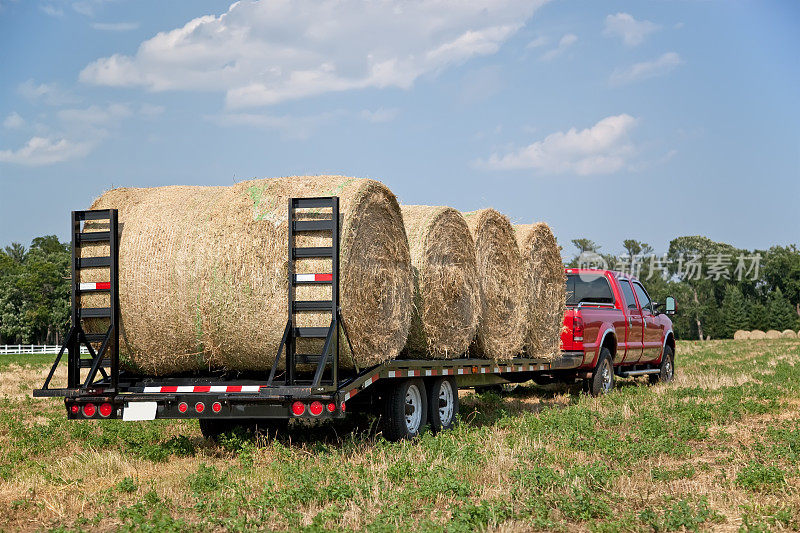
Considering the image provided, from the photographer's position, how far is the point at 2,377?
2270 cm

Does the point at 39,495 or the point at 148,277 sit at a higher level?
the point at 148,277

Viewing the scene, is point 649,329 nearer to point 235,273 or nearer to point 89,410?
point 235,273

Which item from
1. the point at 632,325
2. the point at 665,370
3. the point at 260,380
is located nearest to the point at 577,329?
the point at 632,325

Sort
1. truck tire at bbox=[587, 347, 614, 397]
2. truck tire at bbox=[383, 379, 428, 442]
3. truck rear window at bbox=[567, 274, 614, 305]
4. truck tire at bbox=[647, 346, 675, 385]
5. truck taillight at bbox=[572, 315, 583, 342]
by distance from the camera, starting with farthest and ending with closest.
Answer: truck tire at bbox=[647, 346, 675, 385] → truck rear window at bbox=[567, 274, 614, 305] → truck tire at bbox=[587, 347, 614, 397] → truck taillight at bbox=[572, 315, 583, 342] → truck tire at bbox=[383, 379, 428, 442]

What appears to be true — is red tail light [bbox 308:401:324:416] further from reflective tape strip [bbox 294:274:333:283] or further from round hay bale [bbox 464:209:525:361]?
round hay bale [bbox 464:209:525:361]

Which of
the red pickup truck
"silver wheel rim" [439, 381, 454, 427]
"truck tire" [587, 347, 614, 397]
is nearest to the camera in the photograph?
"silver wheel rim" [439, 381, 454, 427]

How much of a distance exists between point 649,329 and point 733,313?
9088 cm

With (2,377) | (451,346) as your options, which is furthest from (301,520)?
(2,377)

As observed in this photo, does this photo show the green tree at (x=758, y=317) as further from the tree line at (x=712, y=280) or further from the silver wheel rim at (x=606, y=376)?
the silver wheel rim at (x=606, y=376)

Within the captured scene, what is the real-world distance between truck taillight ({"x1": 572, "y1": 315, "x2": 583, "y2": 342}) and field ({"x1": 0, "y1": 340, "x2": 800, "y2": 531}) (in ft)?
8.78

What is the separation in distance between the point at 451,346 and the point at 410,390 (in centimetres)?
86

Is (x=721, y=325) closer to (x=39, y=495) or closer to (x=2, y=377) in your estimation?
(x=2, y=377)

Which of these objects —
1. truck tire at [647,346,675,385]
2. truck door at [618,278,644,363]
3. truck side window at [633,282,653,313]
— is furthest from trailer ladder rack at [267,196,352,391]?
truck tire at [647,346,675,385]

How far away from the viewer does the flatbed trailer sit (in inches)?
324
